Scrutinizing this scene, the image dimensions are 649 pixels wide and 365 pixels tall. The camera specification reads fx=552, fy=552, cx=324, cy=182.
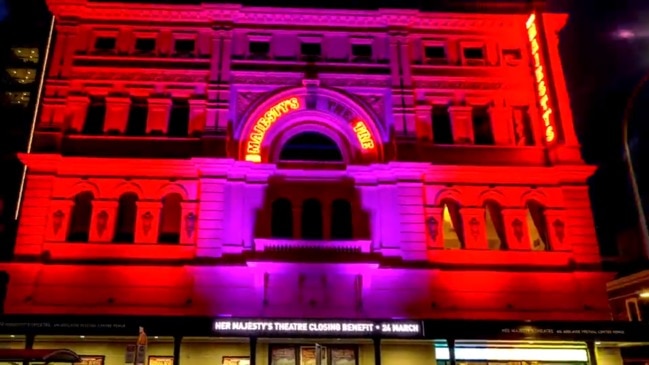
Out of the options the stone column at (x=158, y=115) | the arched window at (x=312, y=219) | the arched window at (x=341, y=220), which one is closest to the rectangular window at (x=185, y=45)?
the stone column at (x=158, y=115)

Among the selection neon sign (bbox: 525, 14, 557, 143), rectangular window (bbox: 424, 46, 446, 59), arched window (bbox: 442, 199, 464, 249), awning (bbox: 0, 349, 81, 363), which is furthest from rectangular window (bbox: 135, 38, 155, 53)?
neon sign (bbox: 525, 14, 557, 143)

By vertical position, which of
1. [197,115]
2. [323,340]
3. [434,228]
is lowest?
[323,340]

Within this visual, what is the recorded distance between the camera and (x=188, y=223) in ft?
78.1

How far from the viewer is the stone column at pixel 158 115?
2561 centimetres

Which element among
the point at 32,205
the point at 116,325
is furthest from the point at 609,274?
the point at 32,205

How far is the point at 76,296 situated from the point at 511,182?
19.5 metres

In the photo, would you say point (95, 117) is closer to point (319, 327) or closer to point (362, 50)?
point (362, 50)

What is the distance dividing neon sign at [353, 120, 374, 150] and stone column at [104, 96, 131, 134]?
1075 centimetres

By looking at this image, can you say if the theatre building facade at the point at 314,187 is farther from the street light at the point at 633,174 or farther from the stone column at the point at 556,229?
the street light at the point at 633,174

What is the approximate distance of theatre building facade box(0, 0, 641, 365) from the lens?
22219mm

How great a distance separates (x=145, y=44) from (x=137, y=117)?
3.91m

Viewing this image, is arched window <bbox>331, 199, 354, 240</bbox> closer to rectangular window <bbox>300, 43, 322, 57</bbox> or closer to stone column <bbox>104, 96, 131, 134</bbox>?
rectangular window <bbox>300, 43, 322, 57</bbox>

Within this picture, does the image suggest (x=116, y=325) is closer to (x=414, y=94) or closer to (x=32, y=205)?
(x=32, y=205)

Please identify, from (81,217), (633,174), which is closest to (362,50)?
(633,174)
